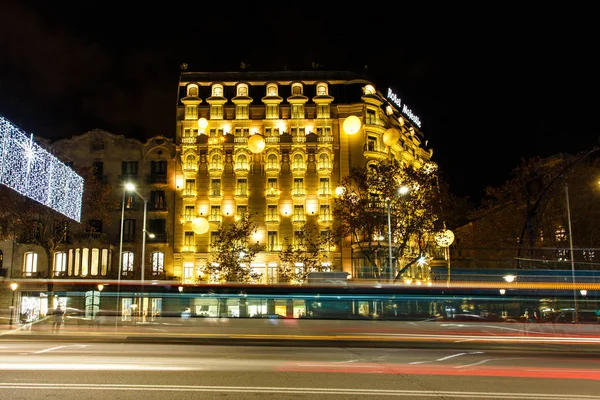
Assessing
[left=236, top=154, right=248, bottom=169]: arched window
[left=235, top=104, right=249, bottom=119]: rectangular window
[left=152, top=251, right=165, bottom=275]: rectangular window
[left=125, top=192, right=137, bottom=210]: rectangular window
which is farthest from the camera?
[left=235, top=104, right=249, bottom=119]: rectangular window

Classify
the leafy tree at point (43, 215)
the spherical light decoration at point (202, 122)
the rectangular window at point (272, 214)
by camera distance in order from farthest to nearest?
the rectangular window at point (272, 214)
the spherical light decoration at point (202, 122)
the leafy tree at point (43, 215)

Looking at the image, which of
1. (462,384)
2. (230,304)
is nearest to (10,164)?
(230,304)

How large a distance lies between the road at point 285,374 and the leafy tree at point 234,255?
114 feet

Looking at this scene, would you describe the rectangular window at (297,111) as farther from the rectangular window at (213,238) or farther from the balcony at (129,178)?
the balcony at (129,178)

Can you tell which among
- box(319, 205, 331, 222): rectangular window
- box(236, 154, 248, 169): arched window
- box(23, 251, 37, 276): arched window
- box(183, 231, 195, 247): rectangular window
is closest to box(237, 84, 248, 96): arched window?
box(236, 154, 248, 169): arched window

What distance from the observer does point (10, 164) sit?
18.8 m

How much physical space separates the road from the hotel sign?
2063 inches

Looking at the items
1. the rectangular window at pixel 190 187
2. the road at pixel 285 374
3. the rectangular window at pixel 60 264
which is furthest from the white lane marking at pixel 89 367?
the rectangular window at pixel 190 187

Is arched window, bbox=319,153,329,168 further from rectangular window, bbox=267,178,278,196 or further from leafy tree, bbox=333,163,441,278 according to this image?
leafy tree, bbox=333,163,441,278

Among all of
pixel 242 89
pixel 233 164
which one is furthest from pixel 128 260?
pixel 242 89

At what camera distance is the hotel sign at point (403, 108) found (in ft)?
224

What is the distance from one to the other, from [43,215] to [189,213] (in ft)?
61.9

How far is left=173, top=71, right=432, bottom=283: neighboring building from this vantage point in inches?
2384

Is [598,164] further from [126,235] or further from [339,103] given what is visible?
[126,235]
